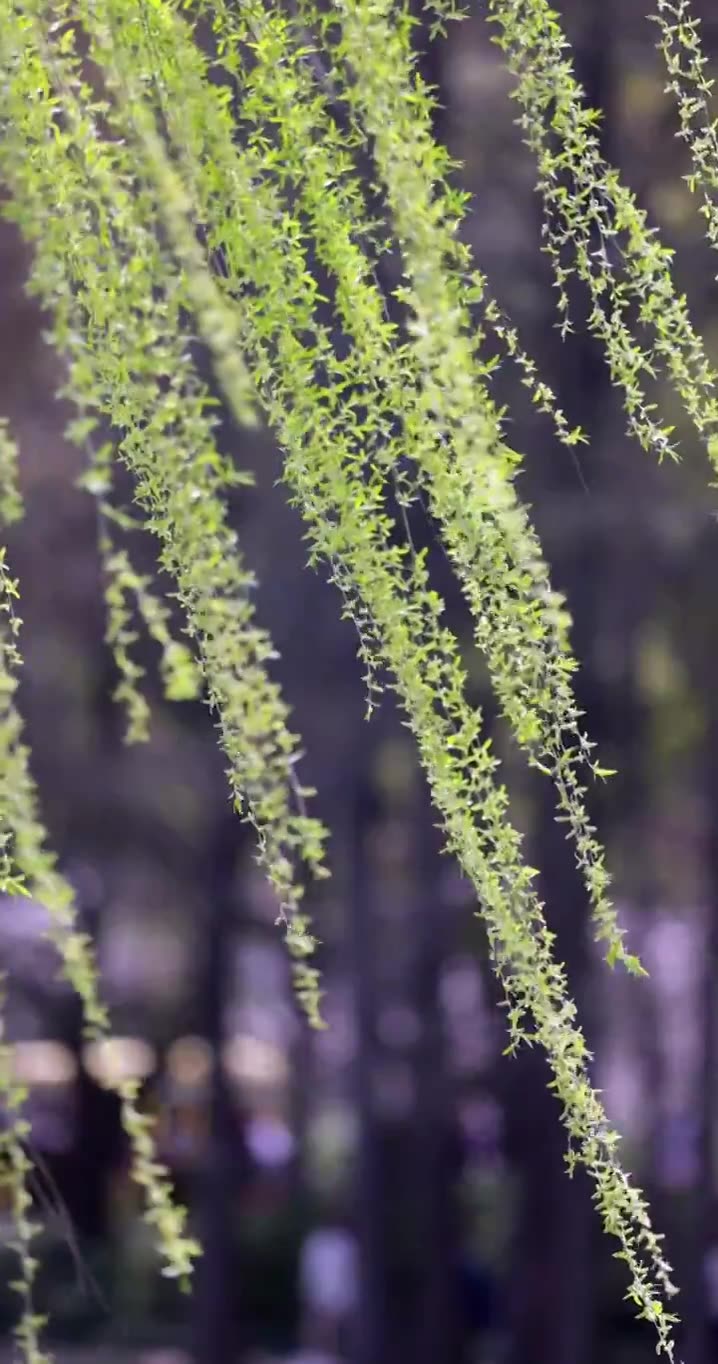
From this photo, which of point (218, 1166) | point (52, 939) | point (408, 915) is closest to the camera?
point (52, 939)

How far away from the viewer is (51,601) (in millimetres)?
4570

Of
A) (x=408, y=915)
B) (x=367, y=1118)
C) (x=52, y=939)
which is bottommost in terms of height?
(x=52, y=939)

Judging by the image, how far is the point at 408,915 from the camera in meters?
4.49

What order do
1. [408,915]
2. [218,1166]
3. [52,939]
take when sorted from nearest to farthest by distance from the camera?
[52,939] < [408,915] < [218,1166]

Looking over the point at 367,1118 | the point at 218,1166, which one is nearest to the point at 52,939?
the point at 367,1118

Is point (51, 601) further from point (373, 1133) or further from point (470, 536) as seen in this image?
point (470, 536)

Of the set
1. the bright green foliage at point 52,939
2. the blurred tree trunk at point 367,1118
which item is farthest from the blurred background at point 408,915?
the bright green foliage at point 52,939

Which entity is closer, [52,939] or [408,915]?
[52,939]

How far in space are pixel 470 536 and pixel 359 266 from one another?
133 millimetres

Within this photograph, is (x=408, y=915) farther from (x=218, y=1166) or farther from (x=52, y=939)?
(x=52, y=939)

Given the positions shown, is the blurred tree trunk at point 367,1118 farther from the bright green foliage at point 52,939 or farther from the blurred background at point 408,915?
the bright green foliage at point 52,939

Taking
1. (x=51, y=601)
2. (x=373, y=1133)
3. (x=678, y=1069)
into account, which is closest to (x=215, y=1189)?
(x=373, y=1133)

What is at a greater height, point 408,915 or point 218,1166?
point 408,915

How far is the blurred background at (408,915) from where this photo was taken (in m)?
3.69
